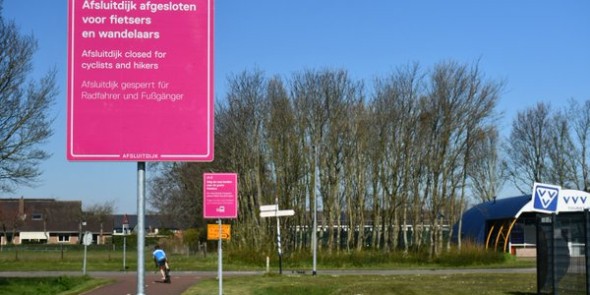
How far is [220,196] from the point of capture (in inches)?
775

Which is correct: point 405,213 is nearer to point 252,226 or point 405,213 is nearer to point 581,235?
point 252,226

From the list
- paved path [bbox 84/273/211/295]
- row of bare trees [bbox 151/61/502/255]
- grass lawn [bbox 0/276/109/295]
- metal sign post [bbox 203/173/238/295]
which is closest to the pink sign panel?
metal sign post [bbox 203/173/238/295]

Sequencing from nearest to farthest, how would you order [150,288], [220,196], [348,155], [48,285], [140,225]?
1. [140,225]
2. [220,196]
3. [150,288]
4. [48,285]
5. [348,155]

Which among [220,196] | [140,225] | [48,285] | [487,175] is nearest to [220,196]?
[220,196]

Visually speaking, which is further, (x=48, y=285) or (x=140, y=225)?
(x=48, y=285)

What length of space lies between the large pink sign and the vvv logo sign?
44.6ft

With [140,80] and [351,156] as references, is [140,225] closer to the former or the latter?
[140,80]

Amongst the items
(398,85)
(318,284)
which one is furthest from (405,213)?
(318,284)

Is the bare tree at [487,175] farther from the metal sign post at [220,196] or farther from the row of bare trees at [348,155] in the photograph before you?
the metal sign post at [220,196]

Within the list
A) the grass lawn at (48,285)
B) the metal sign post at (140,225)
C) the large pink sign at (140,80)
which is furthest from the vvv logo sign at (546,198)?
the grass lawn at (48,285)

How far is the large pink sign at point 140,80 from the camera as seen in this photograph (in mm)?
6695

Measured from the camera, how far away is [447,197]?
55.4 m

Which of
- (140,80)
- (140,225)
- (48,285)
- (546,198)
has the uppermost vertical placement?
(140,80)

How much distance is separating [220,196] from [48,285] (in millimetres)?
13830
